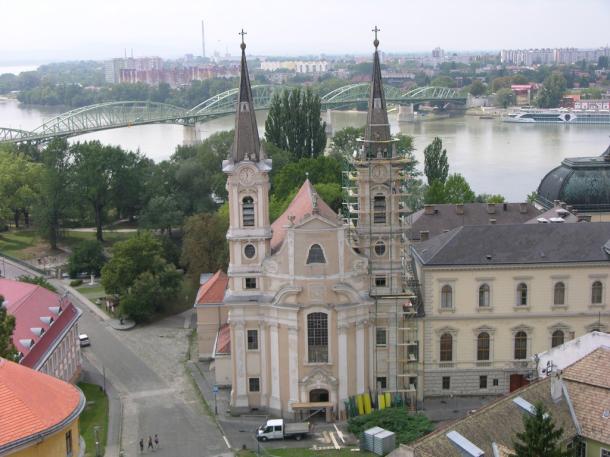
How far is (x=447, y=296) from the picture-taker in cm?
3219

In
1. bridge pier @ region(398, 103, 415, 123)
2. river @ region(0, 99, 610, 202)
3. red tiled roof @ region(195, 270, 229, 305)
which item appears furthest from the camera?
bridge pier @ region(398, 103, 415, 123)

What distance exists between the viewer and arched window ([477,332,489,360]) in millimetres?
32500

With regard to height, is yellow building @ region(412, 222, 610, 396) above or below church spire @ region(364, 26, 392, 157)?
below

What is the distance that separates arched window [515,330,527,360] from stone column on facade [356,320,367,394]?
5.99m

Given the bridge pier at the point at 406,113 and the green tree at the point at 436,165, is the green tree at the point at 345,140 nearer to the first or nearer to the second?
the green tree at the point at 436,165

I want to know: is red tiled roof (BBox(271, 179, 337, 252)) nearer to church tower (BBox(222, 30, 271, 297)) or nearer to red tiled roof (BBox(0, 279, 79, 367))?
church tower (BBox(222, 30, 271, 297))

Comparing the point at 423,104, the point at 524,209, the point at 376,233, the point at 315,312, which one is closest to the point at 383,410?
the point at 315,312

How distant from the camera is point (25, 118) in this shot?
16925 centimetres

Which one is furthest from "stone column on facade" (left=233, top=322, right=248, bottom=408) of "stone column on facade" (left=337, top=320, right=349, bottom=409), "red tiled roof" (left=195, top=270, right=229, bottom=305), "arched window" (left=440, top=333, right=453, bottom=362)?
"arched window" (left=440, top=333, right=453, bottom=362)

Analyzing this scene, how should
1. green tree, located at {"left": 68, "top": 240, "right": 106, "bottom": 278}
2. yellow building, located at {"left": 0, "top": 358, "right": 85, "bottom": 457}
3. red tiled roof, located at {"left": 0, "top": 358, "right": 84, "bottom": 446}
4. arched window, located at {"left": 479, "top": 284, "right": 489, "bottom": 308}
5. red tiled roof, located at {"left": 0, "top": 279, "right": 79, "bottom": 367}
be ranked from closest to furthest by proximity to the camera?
1. yellow building, located at {"left": 0, "top": 358, "right": 85, "bottom": 457}
2. red tiled roof, located at {"left": 0, "top": 358, "right": 84, "bottom": 446}
3. red tiled roof, located at {"left": 0, "top": 279, "right": 79, "bottom": 367}
4. arched window, located at {"left": 479, "top": 284, "right": 489, "bottom": 308}
5. green tree, located at {"left": 68, "top": 240, "right": 106, "bottom": 278}

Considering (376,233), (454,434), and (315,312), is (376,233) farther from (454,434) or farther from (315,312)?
(454,434)

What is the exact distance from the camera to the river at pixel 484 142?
8244 cm

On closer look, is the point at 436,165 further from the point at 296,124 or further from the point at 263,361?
the point at 263,361

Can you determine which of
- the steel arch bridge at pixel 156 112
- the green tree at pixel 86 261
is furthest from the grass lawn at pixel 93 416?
the steel arch bridge at pixel 156 112
